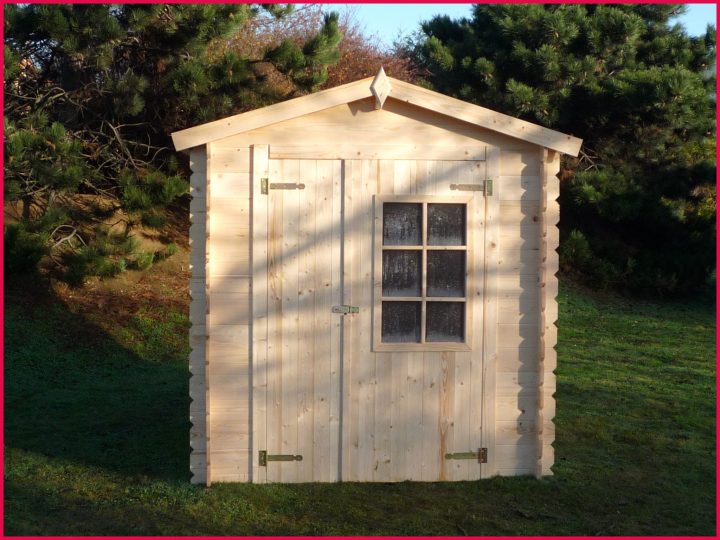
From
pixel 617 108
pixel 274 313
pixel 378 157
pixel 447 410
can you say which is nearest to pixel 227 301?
pixel 274 313

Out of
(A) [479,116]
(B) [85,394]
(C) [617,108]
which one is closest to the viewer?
(A) [479,116]

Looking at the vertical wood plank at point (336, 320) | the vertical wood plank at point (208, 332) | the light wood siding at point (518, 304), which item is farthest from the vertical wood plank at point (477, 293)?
the vertical wood plank at point (208, 332)

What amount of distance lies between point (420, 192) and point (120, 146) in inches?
307

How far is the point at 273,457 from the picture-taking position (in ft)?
19.5

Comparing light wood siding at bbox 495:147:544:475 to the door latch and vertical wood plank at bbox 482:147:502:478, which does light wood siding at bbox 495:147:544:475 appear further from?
the door latch

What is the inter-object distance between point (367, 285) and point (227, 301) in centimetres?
91

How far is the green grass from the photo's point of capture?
211 inches

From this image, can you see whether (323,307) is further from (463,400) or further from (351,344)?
(463,400)

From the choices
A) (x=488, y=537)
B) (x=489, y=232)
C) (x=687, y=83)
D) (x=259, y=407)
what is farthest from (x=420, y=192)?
(x=687, y=83)

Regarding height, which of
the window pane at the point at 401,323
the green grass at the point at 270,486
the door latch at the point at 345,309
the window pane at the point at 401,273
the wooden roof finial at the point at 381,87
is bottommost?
the green grass at the point at 270,486

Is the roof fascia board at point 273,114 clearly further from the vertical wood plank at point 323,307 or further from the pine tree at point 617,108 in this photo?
the pine tree at point 617,108

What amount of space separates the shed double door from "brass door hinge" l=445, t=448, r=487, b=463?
2 cm

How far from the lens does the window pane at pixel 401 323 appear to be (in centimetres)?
593

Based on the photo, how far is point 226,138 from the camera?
5.82m
